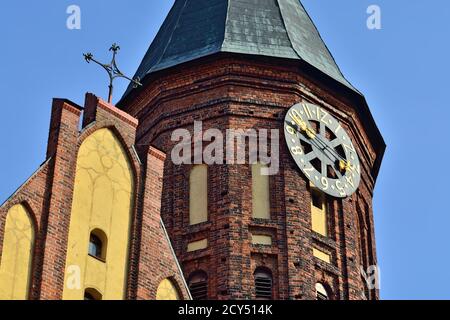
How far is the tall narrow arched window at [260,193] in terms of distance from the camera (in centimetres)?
2777

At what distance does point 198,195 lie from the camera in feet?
93.0

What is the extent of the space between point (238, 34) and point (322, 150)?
376 centimetres

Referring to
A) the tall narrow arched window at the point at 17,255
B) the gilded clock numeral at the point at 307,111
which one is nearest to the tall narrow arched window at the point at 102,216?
the tall narrow arched window at the point at 17,255

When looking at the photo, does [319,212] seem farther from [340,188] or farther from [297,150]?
[297,150]

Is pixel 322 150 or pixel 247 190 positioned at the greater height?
pixel 322 150

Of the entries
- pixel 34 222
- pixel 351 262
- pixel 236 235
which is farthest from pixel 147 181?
pixel 351 262

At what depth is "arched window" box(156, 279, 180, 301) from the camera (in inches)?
817

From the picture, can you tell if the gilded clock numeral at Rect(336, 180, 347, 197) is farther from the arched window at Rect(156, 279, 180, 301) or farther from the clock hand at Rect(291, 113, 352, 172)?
the arched window at Rect(156, 279, 180, 301)

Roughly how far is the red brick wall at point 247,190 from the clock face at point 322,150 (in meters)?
0.24

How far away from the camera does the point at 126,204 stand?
21.2 metres

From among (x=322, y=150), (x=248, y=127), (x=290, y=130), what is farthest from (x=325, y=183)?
(x=248, y=127)

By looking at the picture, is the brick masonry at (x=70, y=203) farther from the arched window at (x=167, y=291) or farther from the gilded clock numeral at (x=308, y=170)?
the gilded clock numeral at (x=308, y=170)

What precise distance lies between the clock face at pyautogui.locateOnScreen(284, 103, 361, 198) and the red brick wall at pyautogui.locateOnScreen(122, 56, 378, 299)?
0.77ft

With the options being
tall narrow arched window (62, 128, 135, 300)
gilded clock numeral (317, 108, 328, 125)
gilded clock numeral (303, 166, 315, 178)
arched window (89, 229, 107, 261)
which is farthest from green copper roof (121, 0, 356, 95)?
arched window (89, 229, 107, 261)
